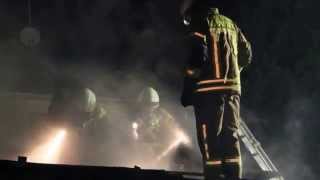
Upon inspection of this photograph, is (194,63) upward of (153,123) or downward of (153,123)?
downward

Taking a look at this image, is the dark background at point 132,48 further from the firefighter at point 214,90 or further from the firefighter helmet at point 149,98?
the firefighter at point 214,90

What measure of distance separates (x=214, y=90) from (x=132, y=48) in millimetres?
8224

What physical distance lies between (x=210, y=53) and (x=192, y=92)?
1.35 ft

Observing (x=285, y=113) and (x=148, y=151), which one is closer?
(x=285, y=113)

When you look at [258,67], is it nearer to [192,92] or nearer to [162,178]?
[192,92]

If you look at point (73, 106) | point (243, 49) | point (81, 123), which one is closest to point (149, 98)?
point (81, 123)

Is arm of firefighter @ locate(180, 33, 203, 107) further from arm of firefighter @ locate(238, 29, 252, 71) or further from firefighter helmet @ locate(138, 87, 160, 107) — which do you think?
firefighter helmet @ locate(138, 87, 160, 107)

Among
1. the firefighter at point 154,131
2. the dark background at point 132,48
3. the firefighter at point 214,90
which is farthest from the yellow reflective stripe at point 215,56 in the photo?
the firefighter at point 154,131

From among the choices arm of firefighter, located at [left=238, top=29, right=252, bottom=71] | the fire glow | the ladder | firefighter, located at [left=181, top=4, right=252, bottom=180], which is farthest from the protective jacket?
the fire glow

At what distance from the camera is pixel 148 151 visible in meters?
11.3

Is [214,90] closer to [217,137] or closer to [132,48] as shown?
[217,137]

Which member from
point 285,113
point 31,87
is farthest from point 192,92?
point 31,87

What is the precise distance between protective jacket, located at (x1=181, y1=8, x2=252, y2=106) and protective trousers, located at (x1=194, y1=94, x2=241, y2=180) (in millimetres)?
96

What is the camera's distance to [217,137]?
4.91 m
